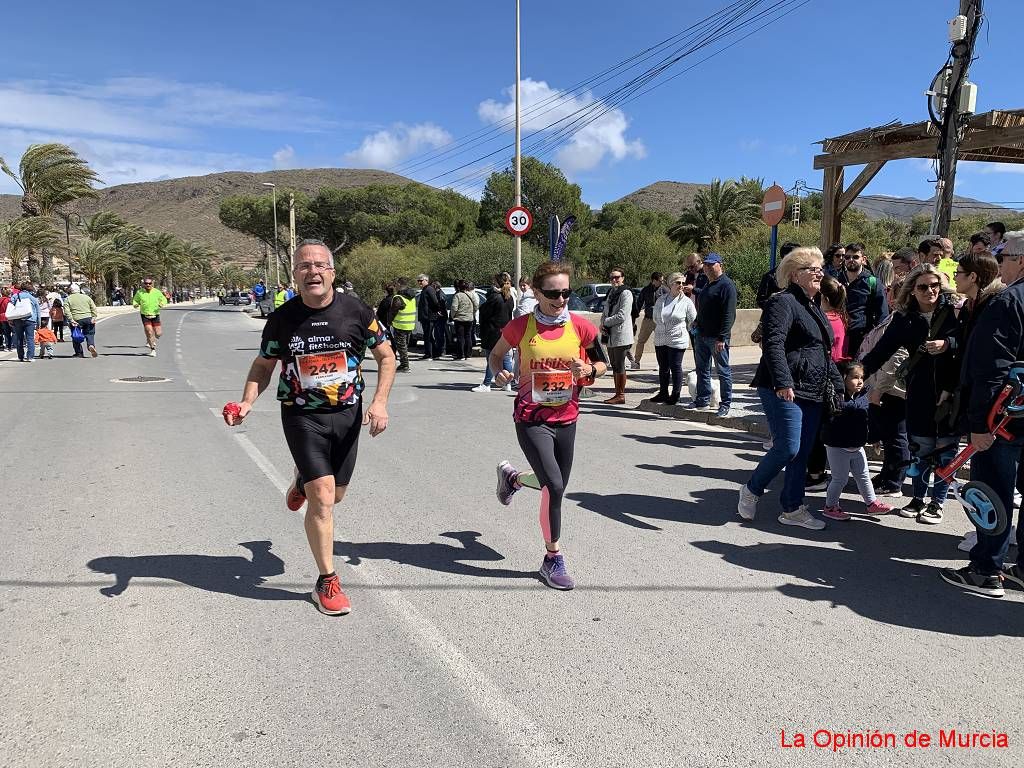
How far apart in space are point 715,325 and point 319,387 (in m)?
6.36

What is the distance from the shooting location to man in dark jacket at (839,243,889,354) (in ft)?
23.4

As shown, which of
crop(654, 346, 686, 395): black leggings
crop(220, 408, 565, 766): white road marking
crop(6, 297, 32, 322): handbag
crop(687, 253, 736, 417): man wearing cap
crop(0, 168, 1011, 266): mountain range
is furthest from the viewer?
crop(0, 168, 1011, 266): mountain range

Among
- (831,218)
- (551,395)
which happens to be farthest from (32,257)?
(551,395)

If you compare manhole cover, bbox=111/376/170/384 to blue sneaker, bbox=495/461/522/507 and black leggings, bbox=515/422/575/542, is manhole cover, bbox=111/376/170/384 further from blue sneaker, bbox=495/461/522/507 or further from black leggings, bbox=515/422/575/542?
black leggings, bbox=515/422/575/542

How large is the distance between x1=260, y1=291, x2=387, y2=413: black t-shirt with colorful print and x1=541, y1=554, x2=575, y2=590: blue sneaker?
1.40 metres

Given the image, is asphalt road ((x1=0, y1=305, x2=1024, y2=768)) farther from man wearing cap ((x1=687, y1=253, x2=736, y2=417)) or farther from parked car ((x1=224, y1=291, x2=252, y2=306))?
parked car ((x1=224, y1=291, x2=252, y2=306))

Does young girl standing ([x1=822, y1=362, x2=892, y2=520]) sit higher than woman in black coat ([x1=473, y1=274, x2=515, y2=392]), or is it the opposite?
woman in black coat ([x1=473, y1=274, x2=515, y2=392])

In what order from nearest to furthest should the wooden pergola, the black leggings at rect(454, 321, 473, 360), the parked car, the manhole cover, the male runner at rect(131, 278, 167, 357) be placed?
the wooden pergola → the manhole cover → the black leggings at rect(454, 321, 473, 360) → the male runner at rect(131, 278, 167, 357) → the parked car

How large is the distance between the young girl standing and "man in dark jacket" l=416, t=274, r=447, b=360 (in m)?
11.9

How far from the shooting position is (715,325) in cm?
902

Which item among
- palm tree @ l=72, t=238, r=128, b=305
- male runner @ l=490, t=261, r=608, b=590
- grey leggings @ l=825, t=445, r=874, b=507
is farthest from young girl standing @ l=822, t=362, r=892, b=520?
palm tree @ l=72, t=238, r=128, b=305

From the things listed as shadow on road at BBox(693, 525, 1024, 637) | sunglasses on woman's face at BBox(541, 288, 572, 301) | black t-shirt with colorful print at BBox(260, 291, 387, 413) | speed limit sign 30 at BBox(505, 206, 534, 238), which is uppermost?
speed limit sign 30 at BBox(505, 206, 534, 238)

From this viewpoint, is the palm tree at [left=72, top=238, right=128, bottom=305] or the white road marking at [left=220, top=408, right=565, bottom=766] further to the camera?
the palm tree at [left=72, top=238, right=128, bottom=305]

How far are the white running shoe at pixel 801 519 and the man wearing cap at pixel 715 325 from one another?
3.94 m
